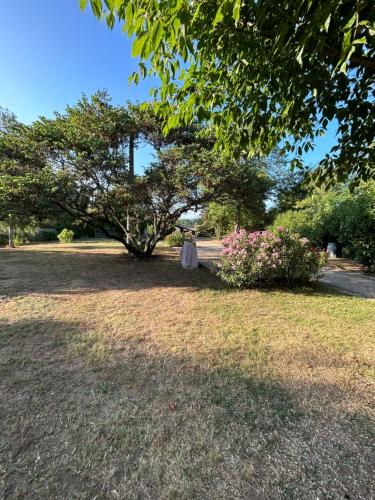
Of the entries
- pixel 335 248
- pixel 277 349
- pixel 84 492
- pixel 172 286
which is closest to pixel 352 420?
pixel 277 349

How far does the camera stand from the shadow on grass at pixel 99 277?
5590 mm

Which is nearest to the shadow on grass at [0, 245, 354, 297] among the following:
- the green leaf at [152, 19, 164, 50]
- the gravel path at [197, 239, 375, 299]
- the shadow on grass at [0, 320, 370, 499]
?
the gravel path at [197, 239, 375, 299]

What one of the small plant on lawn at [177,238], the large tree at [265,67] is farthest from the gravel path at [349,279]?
the small plant on lawn at [177,238]

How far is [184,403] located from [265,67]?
2.75 metres

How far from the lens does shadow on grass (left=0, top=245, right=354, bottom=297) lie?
5590 mm

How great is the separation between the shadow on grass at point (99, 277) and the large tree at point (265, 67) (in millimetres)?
3829

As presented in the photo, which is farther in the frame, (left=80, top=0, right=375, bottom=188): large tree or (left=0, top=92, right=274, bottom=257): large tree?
(left=0, top=92, right=274, bottom=257): large tree

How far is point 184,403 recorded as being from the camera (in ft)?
6.74

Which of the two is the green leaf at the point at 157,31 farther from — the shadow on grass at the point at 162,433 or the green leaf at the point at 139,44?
the shadow on grass at the point at 162,433

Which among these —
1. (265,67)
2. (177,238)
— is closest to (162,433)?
(265,67)

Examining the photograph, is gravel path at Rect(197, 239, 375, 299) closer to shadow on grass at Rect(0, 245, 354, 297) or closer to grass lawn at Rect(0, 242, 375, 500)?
shadow on grass at Rect(0, 245, 354, 297)

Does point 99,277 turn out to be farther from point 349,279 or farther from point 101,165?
point 349,279

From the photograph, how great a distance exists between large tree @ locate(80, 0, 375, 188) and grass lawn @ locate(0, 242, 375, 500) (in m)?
2.11

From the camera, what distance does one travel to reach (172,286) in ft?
20.5
